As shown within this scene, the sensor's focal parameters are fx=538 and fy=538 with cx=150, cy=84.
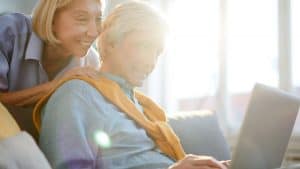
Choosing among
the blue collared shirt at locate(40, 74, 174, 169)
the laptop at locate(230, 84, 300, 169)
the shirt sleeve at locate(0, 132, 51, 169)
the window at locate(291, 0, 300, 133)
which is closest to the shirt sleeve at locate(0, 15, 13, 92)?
the blue collared shirt at locate(40, 74, 174, 169)

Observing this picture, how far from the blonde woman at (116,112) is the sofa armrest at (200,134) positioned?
27 cm

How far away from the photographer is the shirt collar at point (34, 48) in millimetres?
1715

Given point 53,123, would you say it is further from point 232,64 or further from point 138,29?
point 232,64

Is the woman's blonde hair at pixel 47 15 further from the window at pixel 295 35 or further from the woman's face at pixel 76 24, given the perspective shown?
the window at pixel 295 35

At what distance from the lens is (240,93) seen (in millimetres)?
2959

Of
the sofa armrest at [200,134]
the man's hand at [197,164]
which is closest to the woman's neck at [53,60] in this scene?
the sofa armrest at [200,134]

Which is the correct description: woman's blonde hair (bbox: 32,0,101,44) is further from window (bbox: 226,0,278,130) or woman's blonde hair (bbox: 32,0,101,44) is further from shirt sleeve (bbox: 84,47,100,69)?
window (bbox: 226,0,278,130)

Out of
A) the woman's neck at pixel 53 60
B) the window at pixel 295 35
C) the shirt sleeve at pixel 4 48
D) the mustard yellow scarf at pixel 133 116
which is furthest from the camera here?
the window at pixel 295 35

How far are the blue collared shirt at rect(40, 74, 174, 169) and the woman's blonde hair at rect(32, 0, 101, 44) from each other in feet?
0.94

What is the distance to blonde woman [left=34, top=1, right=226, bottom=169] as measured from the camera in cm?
138

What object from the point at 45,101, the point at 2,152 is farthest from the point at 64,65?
the point at 2,152

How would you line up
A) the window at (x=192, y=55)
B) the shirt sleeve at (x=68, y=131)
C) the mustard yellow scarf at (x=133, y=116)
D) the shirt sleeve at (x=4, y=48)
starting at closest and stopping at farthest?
the shirt sleeve at (x=68, y=131)
the mustard yellow scarf at (x=133, y=116)
the shirt sleeve at (x=4, y=48)
the window at (x=192, y=55)

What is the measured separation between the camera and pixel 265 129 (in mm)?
1242

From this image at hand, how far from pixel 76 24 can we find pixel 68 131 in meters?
0.48
